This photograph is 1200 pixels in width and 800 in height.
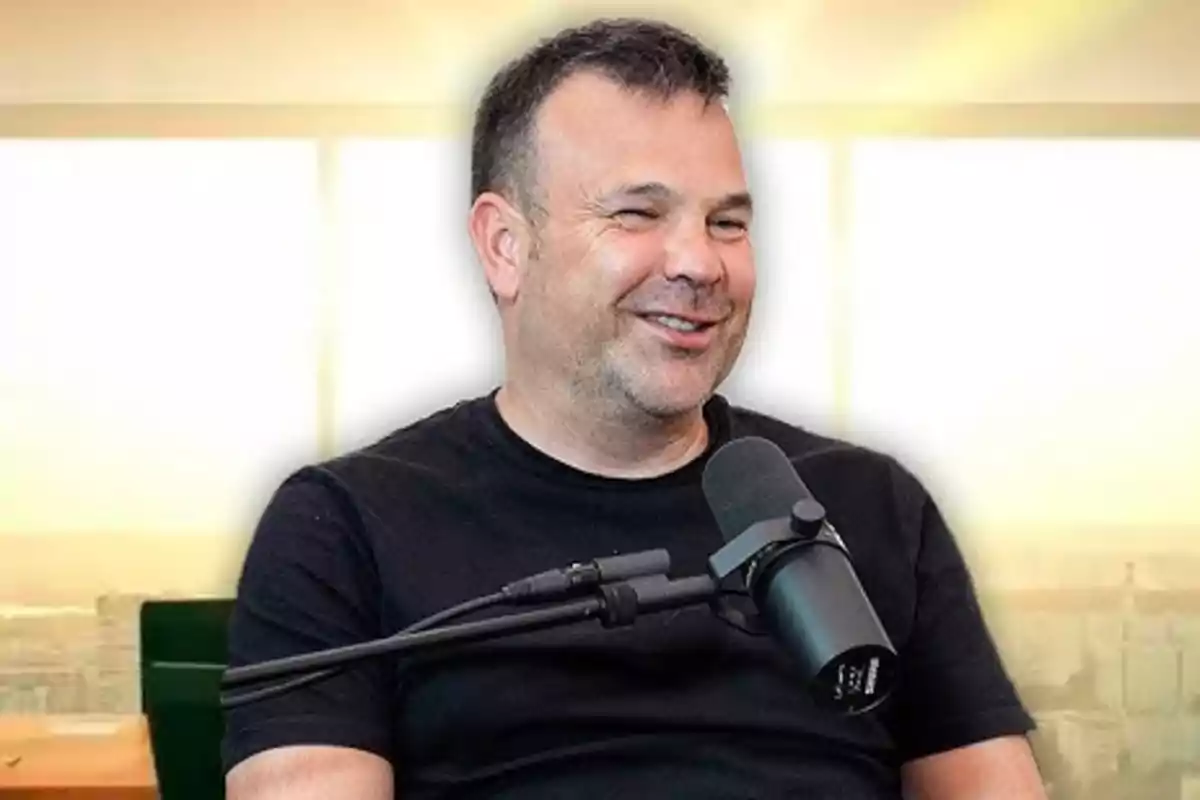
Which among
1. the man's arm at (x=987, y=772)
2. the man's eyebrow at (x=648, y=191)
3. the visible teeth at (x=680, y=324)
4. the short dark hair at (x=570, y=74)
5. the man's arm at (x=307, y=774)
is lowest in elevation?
the man's arm at (x=987, y=772)

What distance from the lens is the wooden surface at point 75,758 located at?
207 cm

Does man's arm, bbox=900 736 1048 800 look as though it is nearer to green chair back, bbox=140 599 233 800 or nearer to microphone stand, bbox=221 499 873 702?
microphone stand, bbox=221 499 873 702

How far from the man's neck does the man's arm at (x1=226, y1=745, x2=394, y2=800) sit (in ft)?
1.09

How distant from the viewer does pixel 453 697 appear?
1.21 m

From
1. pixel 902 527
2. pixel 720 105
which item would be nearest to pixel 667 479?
pixel 902 527

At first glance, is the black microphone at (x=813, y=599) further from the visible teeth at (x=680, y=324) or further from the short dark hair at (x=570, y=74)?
the short dark hair at (x=570, y=74)

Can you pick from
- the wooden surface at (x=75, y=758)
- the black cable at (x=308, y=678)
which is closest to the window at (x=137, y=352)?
the wooden surface at (x=75, y=758)

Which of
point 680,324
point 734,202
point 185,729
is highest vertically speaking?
point 734,202

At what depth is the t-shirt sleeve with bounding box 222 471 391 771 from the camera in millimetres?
1147

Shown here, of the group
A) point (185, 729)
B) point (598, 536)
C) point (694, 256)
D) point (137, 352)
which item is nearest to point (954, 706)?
point (598, 536)

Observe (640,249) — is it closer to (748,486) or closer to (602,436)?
(602,436)

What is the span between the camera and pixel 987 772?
4.22ft

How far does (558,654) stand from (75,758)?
1287 millimetres

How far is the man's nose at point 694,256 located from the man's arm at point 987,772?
1.47ft
